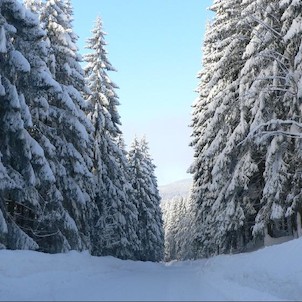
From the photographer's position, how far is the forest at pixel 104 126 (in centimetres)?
1638

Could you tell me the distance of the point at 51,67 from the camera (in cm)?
2286

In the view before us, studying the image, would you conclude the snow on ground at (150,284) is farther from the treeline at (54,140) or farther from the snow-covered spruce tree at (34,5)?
the snow-covered spruce tree at (34,5)

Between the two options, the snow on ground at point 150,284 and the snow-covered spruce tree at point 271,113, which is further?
the snow-covered spruce tree at point 271,113

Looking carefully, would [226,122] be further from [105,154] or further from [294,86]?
[105,154]

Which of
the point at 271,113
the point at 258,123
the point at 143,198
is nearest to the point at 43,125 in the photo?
the point at 258,123

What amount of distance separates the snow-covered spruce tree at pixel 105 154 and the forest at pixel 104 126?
8.4 inches

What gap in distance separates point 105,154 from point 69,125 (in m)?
8.93

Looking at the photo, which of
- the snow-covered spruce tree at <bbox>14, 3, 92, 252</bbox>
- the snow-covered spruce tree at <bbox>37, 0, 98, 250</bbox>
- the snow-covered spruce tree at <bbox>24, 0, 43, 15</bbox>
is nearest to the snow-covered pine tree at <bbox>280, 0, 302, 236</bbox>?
the snow-covered spruce tree at <bbox>14, 3, 92, 252</bbox>

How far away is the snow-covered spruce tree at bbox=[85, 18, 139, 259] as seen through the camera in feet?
101

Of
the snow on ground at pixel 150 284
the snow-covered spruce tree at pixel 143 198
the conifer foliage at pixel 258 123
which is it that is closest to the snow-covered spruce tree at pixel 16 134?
the snow on ground at pixel 150 284

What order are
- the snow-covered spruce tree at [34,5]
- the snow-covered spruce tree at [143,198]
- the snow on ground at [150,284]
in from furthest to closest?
1. the snow-covered spruce tree at [143,198]
2. the snow-covered spruce tree at [34,5]
3. the snow on ground at [150,284]

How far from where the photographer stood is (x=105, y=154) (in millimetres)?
31188

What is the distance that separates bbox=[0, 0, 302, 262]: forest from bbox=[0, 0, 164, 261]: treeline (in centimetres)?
5

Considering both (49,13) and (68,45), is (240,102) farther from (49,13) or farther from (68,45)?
(49,13)
